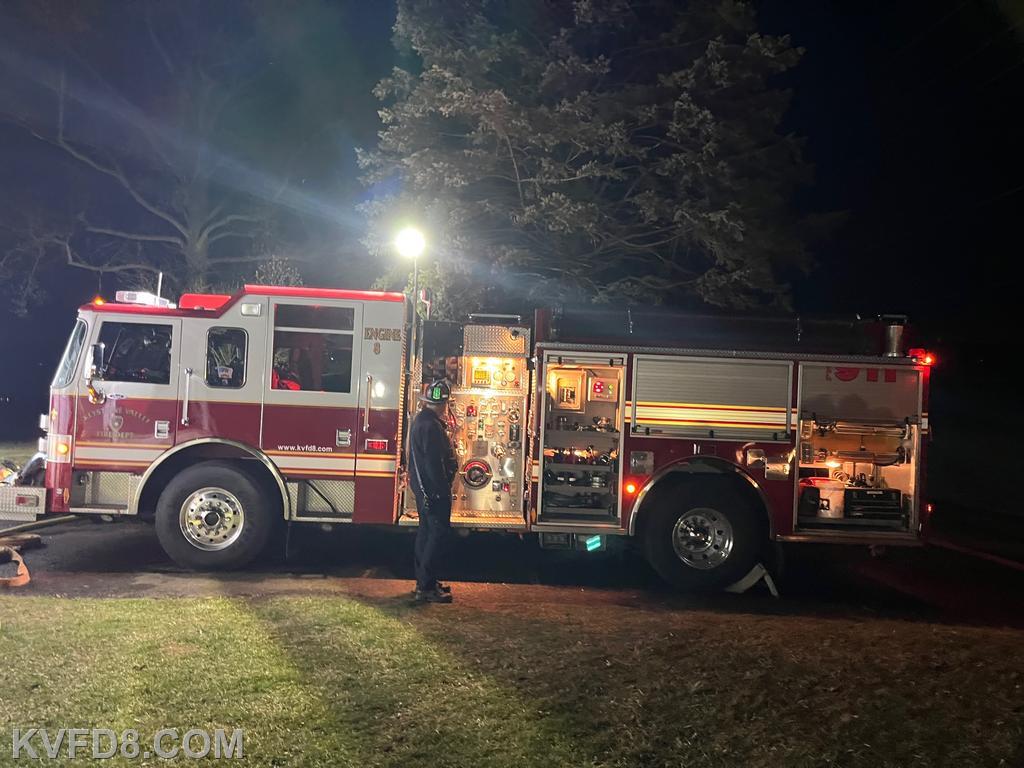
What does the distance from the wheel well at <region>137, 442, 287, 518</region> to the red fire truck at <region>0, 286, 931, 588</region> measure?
0.02 m

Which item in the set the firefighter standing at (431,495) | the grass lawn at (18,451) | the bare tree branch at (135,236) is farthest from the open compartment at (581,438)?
the bare tree branch at (135,236)

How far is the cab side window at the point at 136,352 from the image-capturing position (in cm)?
728

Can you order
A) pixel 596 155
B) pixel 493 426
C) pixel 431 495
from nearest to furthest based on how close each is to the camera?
pixel 431 495 → pixel 493 426 → pixel 596 155

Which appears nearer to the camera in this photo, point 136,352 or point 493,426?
point 136,352

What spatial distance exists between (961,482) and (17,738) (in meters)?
14.5

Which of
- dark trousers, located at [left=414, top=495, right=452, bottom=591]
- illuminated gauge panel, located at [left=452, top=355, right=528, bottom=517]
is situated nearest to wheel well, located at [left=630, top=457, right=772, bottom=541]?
illuminated gauge panel, located at [left=452, top=355, right=528, bottom=517]

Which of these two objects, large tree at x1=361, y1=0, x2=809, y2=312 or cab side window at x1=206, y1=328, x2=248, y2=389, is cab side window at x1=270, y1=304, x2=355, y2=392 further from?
large tree at x1=361, y1=0, x2=809, y2=312

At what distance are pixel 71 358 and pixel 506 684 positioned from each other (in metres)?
5.17

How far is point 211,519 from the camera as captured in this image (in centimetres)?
727

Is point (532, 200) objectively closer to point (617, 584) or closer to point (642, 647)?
point (617, 584)

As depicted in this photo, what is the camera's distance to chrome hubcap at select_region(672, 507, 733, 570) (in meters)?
7.42

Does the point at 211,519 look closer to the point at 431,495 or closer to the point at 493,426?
the point at 431,495

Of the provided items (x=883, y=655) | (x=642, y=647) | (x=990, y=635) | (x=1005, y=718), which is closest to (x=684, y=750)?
(x=642, y=647)

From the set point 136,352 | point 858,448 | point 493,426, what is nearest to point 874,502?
point 858,448
